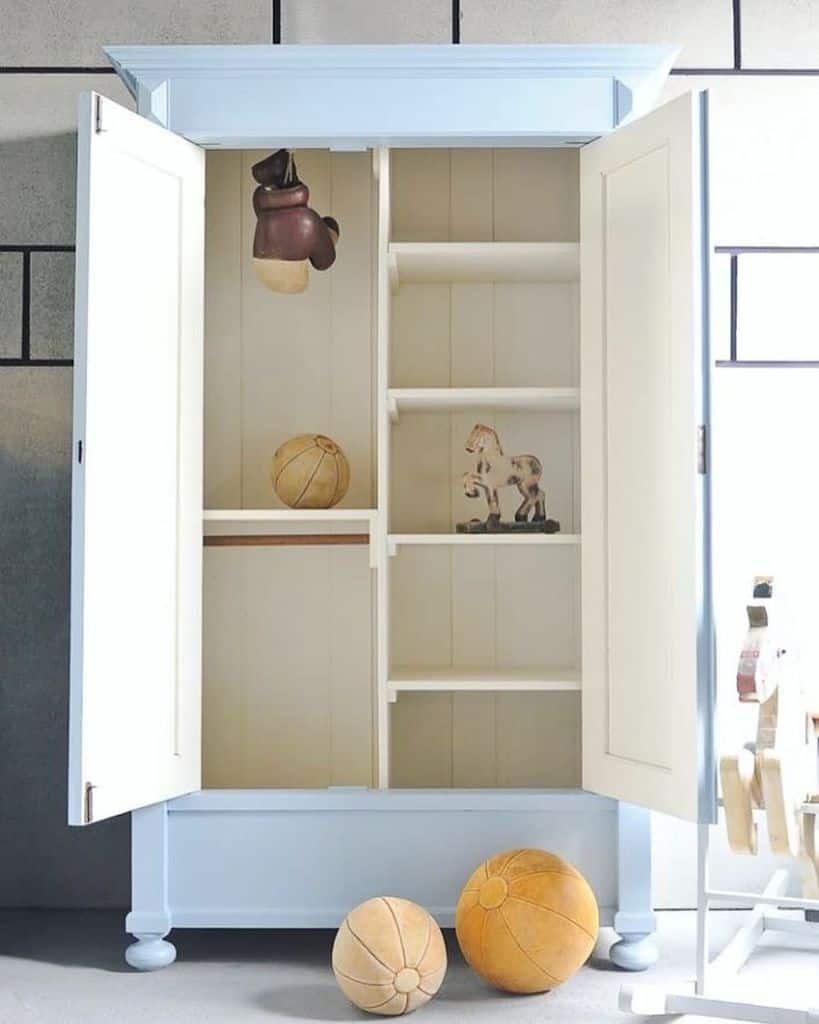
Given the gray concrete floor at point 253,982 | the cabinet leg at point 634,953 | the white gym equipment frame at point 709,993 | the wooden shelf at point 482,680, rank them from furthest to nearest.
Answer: the wooden shelf at point 482,680 → the cabinet leg at point 634,953 → the gray concrete floor at point 253,982 → the white gym equipment frame at point 709,993

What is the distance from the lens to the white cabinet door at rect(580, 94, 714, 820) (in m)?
2.16

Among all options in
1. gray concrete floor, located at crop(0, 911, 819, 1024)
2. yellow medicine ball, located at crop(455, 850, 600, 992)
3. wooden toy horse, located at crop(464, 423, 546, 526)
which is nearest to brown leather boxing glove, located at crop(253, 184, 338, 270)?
wooden toy horse, located at crop(464, 423, 546, 526)

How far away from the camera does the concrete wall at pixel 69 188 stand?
281 centimetres

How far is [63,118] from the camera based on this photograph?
9.32ft

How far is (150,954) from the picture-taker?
232 cm

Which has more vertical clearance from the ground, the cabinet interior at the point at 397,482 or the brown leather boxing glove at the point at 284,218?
the brown leather boxing glove at the point at 284,218

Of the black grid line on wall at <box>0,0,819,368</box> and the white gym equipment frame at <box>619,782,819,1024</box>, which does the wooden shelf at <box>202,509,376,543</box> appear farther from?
the white gym equipment frame at <box>619,782,819,1024</box>

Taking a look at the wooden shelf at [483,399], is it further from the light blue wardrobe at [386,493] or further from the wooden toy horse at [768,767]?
the wooden toy horse at [768,767]

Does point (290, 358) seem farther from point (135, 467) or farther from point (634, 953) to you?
point (634, 953)

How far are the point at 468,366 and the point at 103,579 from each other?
1.02 m

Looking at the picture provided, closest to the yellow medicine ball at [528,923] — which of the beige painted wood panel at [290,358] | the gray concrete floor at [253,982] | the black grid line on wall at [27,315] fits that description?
the gray concrete floor at [253,982]

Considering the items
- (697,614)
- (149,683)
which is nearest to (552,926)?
(697,614)

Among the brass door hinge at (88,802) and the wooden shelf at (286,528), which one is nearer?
the brass door hinge at (88,802)

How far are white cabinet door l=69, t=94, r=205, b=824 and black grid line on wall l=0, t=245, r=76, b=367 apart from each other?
20.2 inches
